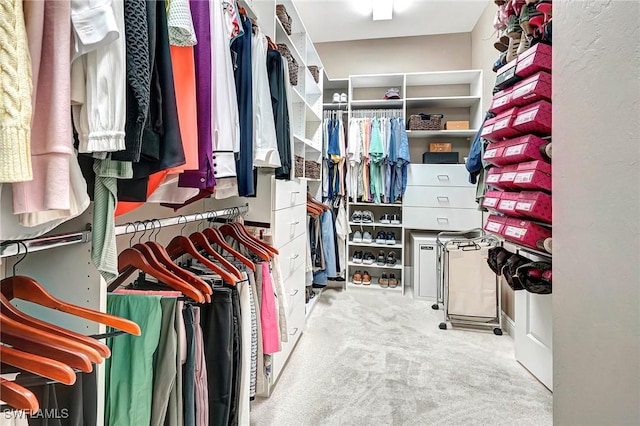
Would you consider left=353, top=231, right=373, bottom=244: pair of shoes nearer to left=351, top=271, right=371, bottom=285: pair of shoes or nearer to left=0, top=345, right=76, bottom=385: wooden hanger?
left=351, top=271, right=371, bottom=285: pair of shoes

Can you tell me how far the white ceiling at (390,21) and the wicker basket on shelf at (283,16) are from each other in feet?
3.82

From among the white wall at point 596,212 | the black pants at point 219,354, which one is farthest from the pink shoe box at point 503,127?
the black pants at point 219,354

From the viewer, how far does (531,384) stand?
Result: 202 centimetres

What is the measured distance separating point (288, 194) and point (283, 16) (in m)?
1.21

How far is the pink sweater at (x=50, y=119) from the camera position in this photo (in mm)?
621

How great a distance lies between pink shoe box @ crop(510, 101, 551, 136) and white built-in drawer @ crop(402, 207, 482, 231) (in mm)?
2096

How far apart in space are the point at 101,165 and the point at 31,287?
0.31 metres

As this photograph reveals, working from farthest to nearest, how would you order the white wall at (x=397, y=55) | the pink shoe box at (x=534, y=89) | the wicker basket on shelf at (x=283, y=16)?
1. the white wall at (x=397, y=55)
2. the wicker basket on shelf at (x=283, y=16)
3. the pink shoe box at (x=534, y=89)

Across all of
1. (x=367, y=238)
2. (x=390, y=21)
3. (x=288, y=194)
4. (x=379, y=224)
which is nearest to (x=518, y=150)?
(x=288, y=194)

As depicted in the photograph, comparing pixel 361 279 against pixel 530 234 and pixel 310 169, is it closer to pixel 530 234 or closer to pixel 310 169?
pixel 310 169

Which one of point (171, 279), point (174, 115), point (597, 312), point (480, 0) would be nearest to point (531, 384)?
point (597, 312)

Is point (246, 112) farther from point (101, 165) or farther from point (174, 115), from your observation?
point (101, 165)

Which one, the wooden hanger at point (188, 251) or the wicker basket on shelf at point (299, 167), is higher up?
the wicker basket on shelf at point (299, 167)

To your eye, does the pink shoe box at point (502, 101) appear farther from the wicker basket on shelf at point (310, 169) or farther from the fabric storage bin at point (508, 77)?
the wicker basket on shelf at point (310, 169)
